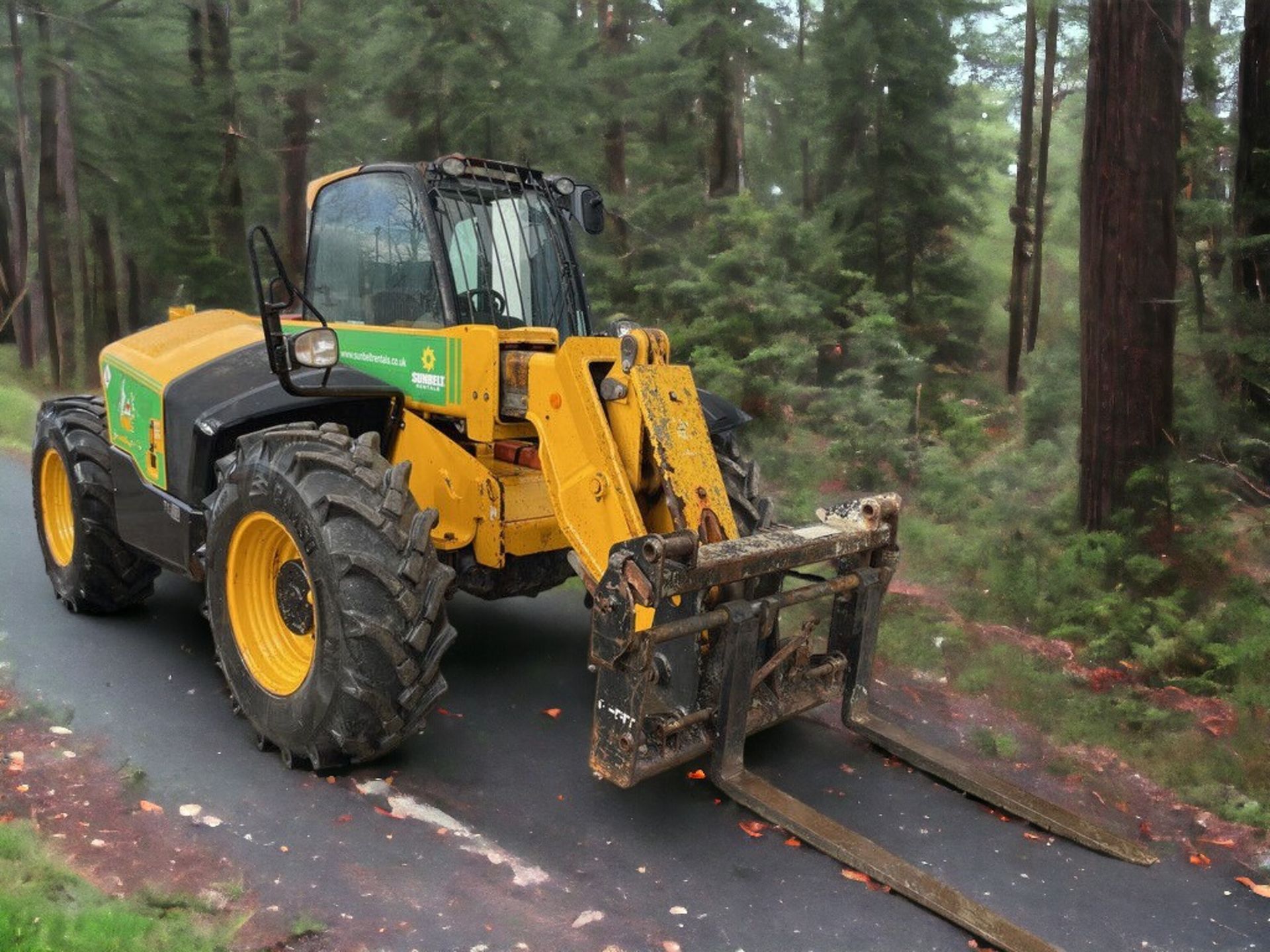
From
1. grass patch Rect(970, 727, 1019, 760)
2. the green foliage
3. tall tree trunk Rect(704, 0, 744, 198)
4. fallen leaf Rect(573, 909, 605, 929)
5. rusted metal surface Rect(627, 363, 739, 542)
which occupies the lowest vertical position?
grass patch Rect(970, 727, 1019, 760)

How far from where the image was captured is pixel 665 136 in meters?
16.0

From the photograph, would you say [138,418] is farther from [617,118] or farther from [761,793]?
[617,118]

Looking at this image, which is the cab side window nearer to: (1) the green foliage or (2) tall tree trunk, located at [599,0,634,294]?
(2) tall tree trunk, located at [599,0,634,294]

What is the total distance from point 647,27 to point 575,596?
34.0ft

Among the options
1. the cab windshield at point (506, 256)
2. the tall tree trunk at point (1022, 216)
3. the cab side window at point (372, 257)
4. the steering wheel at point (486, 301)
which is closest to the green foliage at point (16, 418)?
the cab side window at point (372, 257)

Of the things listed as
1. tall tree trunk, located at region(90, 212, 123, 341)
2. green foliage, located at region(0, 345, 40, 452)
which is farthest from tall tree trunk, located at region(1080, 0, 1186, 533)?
tall tree trunk, located at region(90, 212, 123, 341)

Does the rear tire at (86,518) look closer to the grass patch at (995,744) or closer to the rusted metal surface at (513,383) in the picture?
the rusted metal surface at (513,383)

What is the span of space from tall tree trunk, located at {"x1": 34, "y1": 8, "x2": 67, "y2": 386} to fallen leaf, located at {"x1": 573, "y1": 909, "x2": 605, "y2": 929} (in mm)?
20059

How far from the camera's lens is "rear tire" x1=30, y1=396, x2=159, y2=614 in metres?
6.50

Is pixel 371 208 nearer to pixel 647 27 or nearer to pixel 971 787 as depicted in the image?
pixel 971 787

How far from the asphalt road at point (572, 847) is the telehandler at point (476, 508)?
0.58 feet

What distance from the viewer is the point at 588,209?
5.84 metres

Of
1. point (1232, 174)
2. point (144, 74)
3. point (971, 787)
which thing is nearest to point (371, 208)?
point (971, 787)

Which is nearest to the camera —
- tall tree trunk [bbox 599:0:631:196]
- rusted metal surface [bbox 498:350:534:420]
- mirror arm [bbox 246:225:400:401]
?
mirror arm [bbox 246:225:400:401]
